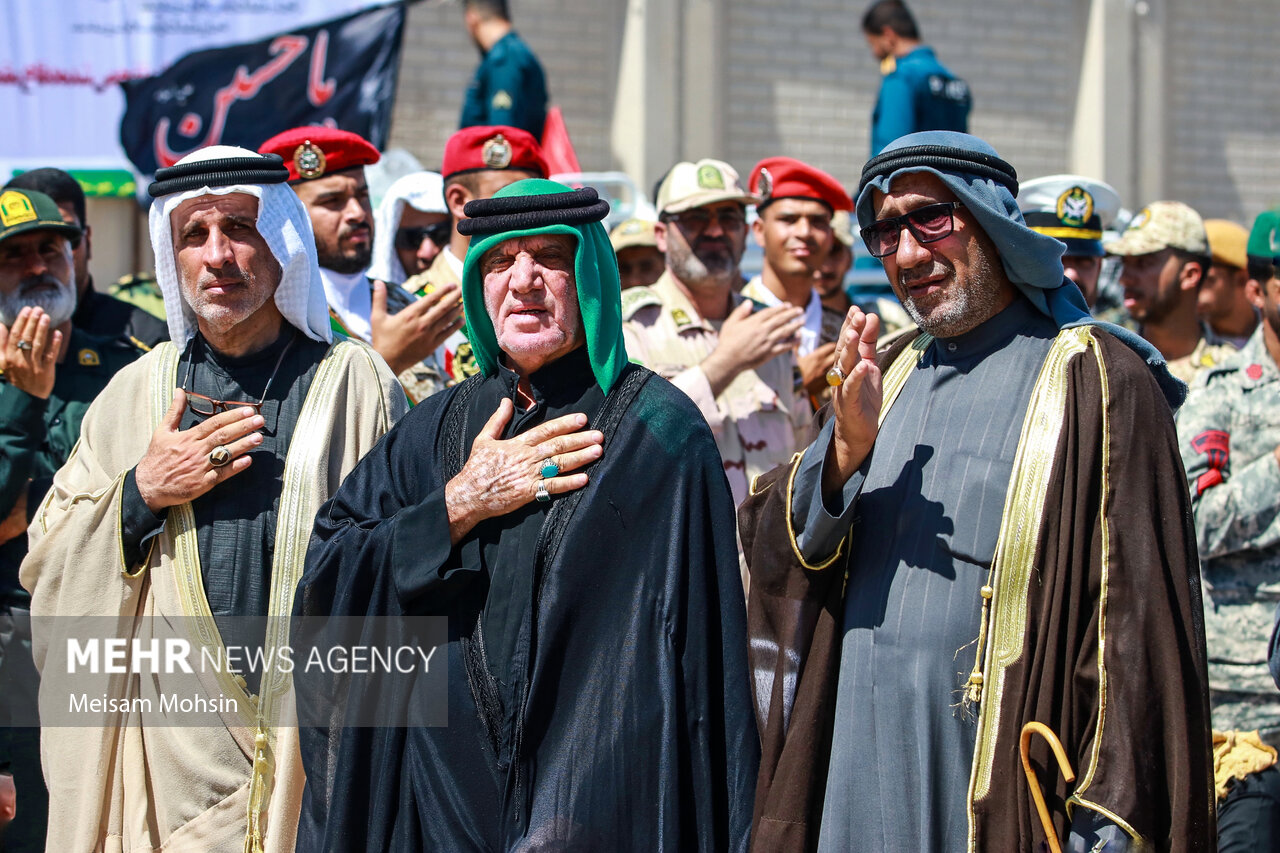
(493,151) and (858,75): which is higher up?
(858,75)

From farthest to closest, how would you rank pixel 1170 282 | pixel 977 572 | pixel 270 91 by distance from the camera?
pixel 270 91, pixel 1170 282, pixel 977 572

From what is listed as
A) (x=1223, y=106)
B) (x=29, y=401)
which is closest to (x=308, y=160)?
(x=29, y=401)

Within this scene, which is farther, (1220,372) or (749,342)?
(749,342)

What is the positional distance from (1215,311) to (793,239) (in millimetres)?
2048

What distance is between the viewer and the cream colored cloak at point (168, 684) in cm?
338

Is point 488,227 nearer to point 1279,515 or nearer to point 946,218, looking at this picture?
point 946,218

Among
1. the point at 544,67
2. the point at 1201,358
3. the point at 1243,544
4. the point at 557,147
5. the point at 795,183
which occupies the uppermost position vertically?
the point at 544,67

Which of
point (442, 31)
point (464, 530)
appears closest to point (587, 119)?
point (442, 31)

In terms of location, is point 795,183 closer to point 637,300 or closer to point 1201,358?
point 637,300

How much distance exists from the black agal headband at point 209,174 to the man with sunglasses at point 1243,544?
2740mm

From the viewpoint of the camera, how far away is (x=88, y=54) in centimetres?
959

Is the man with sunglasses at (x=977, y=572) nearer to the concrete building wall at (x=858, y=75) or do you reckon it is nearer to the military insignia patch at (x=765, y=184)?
the military insignia patch at (x=765, y=184)

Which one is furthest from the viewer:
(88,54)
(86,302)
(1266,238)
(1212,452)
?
(88,54)

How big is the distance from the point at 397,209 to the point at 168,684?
3304 mm
